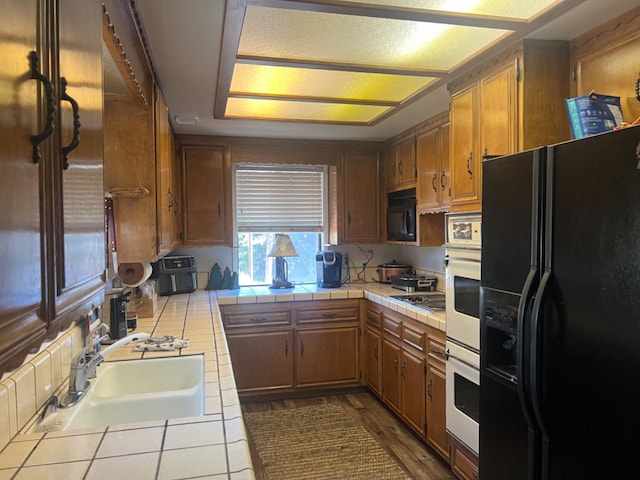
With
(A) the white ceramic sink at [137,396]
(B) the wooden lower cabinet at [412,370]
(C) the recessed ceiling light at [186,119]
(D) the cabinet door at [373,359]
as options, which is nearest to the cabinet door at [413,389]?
(B) the wooden lower cabinet at [412,370]

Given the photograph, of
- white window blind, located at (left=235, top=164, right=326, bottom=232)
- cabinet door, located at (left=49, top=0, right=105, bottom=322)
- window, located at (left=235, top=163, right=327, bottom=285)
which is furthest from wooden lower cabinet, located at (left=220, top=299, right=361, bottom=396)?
cabinet door, located at (left=49, top=0, right=105, bottom=322)

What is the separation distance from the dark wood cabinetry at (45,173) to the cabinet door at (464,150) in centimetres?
185

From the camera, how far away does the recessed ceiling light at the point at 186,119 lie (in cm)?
308

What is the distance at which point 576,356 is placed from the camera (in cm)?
133

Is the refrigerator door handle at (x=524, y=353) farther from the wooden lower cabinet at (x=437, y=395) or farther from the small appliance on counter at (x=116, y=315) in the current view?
the small appliance on counter at (x=116, y=315)

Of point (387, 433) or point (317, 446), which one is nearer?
point (317, 446)

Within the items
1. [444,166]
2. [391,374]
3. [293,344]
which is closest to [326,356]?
[293,344]

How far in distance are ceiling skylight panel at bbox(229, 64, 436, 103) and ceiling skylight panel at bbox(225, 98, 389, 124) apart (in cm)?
15

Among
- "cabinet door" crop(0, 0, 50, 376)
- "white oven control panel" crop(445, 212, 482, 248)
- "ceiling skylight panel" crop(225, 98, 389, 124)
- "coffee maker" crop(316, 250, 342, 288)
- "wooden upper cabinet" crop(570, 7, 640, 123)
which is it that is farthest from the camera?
"coffee maker" crop(316, 250, 342, 288)

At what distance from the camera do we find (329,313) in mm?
3660

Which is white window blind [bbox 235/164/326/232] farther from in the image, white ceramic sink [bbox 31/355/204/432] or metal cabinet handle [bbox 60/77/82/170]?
metal cabinet handle [bbox 60/77/82/170]

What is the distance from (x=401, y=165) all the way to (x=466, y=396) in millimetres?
2088

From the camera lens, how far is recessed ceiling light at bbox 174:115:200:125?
3080mm

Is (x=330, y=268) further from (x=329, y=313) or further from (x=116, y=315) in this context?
(x=116, y=315)
